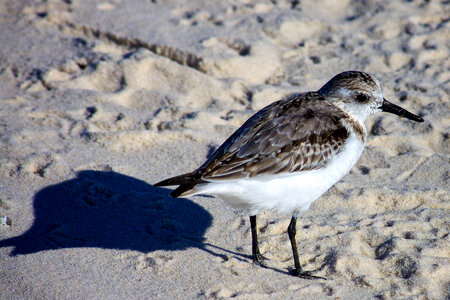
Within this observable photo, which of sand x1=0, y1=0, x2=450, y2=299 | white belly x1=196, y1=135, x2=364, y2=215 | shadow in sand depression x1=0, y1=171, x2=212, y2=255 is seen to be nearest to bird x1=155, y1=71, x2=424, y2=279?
white belly x1=196, y1=135, x2=364, y2=215

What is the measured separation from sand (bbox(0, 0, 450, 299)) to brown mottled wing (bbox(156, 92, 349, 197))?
0.74 metres

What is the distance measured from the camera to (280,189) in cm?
399

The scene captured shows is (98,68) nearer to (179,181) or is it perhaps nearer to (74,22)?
(74,22)

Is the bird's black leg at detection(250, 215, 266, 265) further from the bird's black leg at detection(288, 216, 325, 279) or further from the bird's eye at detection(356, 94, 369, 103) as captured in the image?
the bird's eye at detection(356, 94, 369, 103)

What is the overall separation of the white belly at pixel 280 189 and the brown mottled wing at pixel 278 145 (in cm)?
5

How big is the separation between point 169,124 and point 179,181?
184 cm

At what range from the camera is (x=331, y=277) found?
4.00m

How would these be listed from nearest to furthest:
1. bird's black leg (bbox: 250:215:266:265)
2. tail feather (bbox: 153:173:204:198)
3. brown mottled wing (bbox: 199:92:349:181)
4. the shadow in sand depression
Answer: tail feather (bbox: 153:173:204:198) → brown mottled wing (bbox: 199:92:349:181) → bird's black leg (bbox: 250:215:266:265) → the shadow in sand depression

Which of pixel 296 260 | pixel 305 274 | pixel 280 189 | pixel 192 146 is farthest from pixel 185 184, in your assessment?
pixel 192 146

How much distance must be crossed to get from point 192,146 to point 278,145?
1639 millimetres

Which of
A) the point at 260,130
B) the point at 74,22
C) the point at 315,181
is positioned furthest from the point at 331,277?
the point at 74,22

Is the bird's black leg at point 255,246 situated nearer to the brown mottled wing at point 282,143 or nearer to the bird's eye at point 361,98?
the brown mottled wing at point 282,143

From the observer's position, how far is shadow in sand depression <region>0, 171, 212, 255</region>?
4340 millimetres

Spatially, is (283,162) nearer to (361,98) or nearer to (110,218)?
(361,98)
